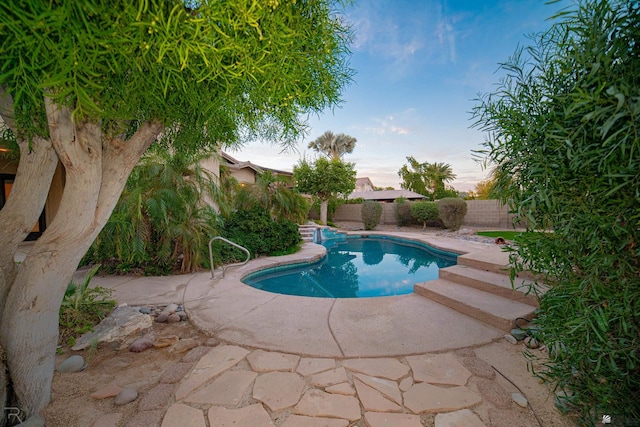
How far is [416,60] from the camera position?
756 cm

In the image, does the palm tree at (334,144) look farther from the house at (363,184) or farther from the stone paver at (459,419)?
the stone paver at (459,419)

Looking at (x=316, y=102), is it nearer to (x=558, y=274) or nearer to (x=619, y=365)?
(x=558, y=274)

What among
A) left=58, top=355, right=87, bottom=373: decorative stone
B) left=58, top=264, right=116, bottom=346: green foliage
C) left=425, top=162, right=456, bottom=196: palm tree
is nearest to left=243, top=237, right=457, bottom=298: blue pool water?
left=58, top=264, right=116, bottom=346: green foliage

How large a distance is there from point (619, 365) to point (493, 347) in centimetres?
138

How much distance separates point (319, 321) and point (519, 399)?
202cm

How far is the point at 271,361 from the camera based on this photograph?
7.91ft

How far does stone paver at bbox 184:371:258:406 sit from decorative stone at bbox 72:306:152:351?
4.72 feet

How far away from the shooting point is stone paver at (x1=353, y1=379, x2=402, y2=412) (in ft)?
6.05

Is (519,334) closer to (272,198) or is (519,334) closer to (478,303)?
(478,303)

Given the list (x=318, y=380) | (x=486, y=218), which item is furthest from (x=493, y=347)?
(x=486, y=218)

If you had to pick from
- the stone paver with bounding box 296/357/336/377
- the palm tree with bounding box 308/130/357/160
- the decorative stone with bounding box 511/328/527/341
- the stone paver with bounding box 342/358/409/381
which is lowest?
the stone paver with bounding box 296/357/336/377

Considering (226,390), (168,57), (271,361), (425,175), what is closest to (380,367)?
(271,361)

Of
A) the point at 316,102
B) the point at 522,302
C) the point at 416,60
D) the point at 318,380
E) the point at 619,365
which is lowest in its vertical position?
the point at 318,380

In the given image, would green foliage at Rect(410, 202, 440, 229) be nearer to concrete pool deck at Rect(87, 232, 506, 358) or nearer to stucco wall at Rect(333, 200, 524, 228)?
stucco wall at Rect(333, 200, 524, 228)
